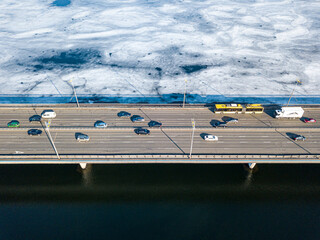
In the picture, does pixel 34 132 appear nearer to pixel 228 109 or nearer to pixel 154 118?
pixel 154 118

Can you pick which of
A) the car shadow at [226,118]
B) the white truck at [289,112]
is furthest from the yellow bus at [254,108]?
the car shadow at [226,118]

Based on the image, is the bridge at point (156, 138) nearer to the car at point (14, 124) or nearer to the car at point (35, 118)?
the car at point (35, 118)

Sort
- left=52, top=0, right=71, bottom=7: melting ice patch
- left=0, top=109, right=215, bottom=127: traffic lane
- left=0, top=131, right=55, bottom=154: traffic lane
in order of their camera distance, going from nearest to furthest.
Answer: left=0, top=131, right=55, bottom=154: traffic lane → left=0, top=109, right=215, bottom=127: traffic lane → left=52, top=0, right=71, bottom=7: melting ice patch

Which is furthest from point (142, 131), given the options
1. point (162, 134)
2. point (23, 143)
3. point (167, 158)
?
point (23, 143)
